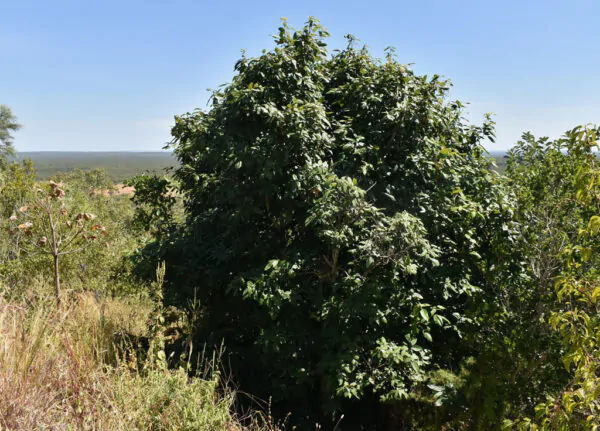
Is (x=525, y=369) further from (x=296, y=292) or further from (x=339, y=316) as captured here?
(x=296, y=292)

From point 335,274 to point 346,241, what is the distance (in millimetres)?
675

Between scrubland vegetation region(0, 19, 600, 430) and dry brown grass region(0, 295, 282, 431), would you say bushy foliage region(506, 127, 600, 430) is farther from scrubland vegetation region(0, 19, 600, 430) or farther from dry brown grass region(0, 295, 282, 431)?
dry brown grass region(0, 295, 282, 431)

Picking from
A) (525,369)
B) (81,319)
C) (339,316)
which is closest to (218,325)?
(81,319)

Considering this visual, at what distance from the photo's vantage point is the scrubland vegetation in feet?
12.2

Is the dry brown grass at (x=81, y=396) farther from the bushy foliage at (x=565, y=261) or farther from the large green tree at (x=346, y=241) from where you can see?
the bushy foliage at (x=565, y=261)

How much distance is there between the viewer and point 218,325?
5.98m

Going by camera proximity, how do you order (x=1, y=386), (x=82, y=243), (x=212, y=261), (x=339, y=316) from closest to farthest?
(x=1, y=386)
(x=339, y=316)
(x=212, y=261)
(x=82, y=243)

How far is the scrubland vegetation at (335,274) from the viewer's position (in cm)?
372

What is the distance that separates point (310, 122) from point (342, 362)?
2661mm

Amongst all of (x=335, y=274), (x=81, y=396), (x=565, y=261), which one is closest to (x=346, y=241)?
(x=335, y=274)

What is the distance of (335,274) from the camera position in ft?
15.3

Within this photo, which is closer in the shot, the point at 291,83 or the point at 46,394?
the point at 46,394

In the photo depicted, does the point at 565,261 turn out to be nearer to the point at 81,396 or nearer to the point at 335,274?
the point at 335,274

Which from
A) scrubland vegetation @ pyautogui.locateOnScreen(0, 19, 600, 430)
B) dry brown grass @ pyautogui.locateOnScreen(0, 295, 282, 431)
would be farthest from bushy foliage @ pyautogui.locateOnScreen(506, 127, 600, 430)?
dry brown grass @ pyautogui.locateOnScreen(0, 295, 282, 431)
